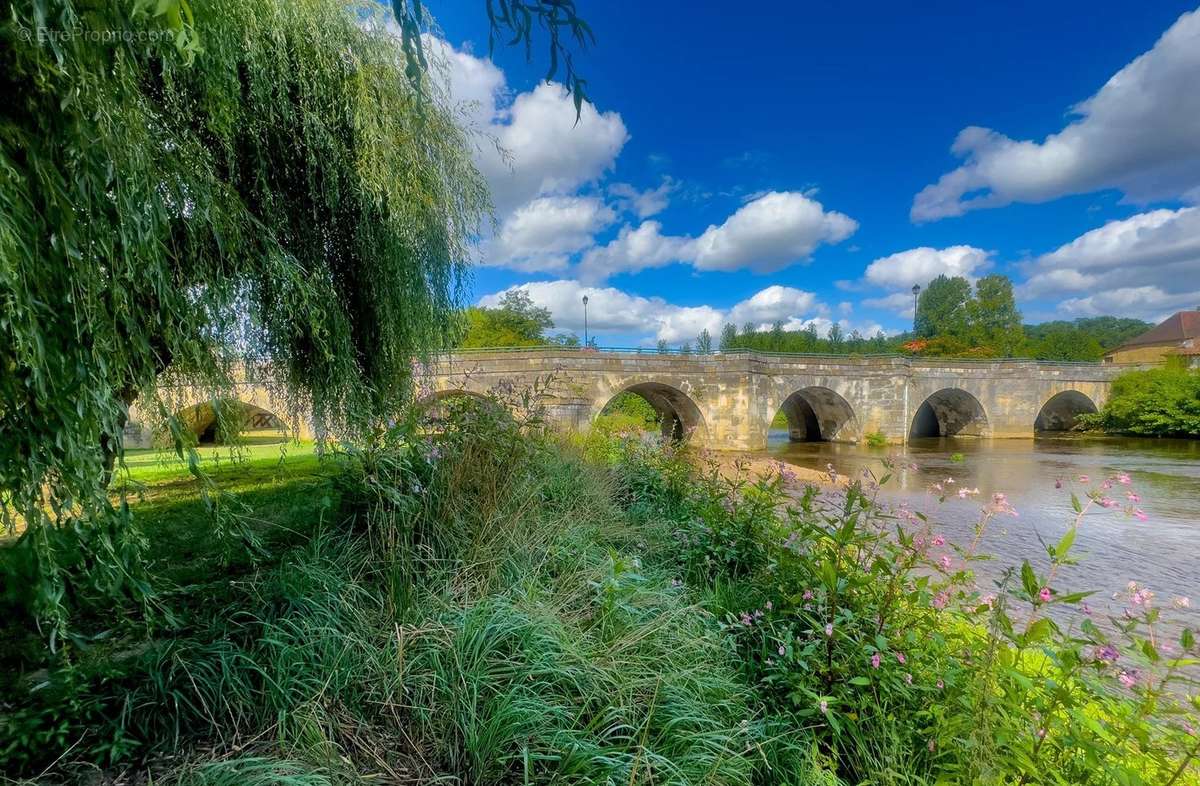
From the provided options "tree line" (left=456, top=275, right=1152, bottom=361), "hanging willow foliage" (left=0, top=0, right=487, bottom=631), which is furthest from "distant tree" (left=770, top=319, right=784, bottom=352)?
"hanging willow foliage" (left=0, top=0, right=487, bottom=631)

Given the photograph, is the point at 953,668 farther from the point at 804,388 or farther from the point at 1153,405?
the point at 1153,405

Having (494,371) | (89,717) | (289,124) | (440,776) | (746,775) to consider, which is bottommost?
(746,775)

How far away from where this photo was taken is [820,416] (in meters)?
28.2

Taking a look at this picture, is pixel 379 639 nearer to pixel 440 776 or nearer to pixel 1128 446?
pixel 440 776

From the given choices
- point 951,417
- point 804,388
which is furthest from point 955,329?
point 804,388

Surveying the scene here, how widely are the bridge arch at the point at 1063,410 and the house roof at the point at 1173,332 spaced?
29213 mm

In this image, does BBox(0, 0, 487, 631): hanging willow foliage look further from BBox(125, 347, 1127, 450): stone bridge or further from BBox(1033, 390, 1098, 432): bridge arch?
BBox(1033, 390, 1098, 432): bridge arch

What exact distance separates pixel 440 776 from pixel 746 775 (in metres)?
1.13

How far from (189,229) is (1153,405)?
129ft

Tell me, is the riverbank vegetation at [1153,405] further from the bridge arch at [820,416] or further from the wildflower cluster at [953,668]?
the wildflower cluster at [953,668]

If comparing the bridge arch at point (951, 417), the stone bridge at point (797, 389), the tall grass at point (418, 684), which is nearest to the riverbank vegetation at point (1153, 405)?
the stone bridge at point (797, 389)

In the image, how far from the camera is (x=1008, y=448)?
23406 mm

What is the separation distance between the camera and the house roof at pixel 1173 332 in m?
50.5

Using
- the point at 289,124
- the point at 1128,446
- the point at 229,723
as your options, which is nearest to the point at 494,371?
the point at 289,124
